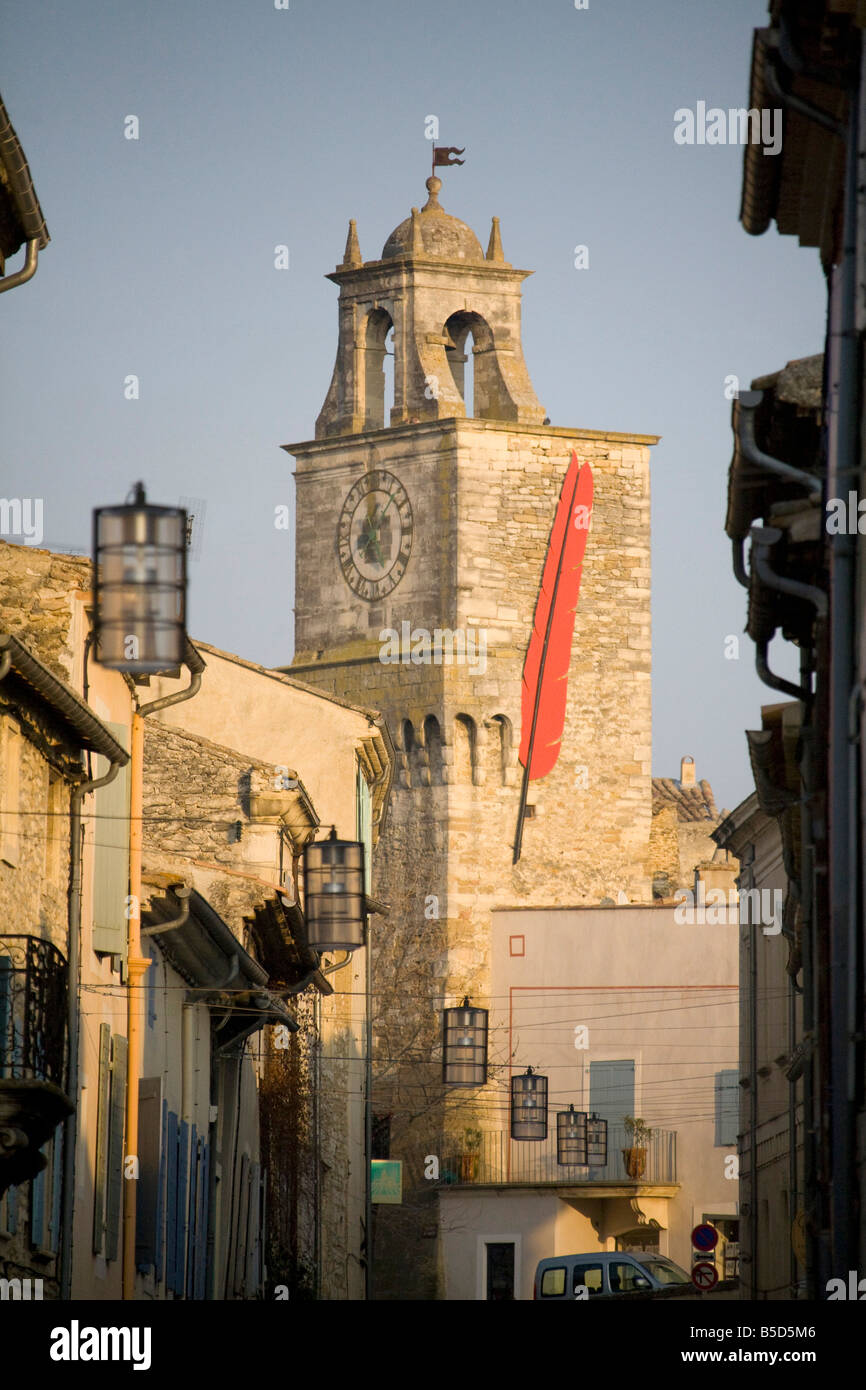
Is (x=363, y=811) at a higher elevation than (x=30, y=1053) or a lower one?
higher

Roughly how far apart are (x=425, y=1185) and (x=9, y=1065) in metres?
36.8

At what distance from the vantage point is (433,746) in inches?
2099

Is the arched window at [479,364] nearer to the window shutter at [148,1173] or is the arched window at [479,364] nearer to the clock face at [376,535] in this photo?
the clock face at [376,535]

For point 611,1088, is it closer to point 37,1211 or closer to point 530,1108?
point 530,1108

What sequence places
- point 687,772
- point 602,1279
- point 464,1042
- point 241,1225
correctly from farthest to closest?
point 687,772 → point 464,1042 → point 602,1279 → point 241,1225

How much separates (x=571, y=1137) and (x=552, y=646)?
10736 mm

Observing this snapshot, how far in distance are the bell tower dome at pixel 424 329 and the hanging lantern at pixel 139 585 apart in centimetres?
4328

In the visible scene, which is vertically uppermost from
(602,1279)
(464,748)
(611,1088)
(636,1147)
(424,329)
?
(424,329)

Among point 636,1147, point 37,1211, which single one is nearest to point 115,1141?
point 37,1211

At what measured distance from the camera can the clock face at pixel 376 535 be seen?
54.8 metres

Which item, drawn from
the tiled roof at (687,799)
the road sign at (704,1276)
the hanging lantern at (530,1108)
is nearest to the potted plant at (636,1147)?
the hanging lantern at (530,1108)
